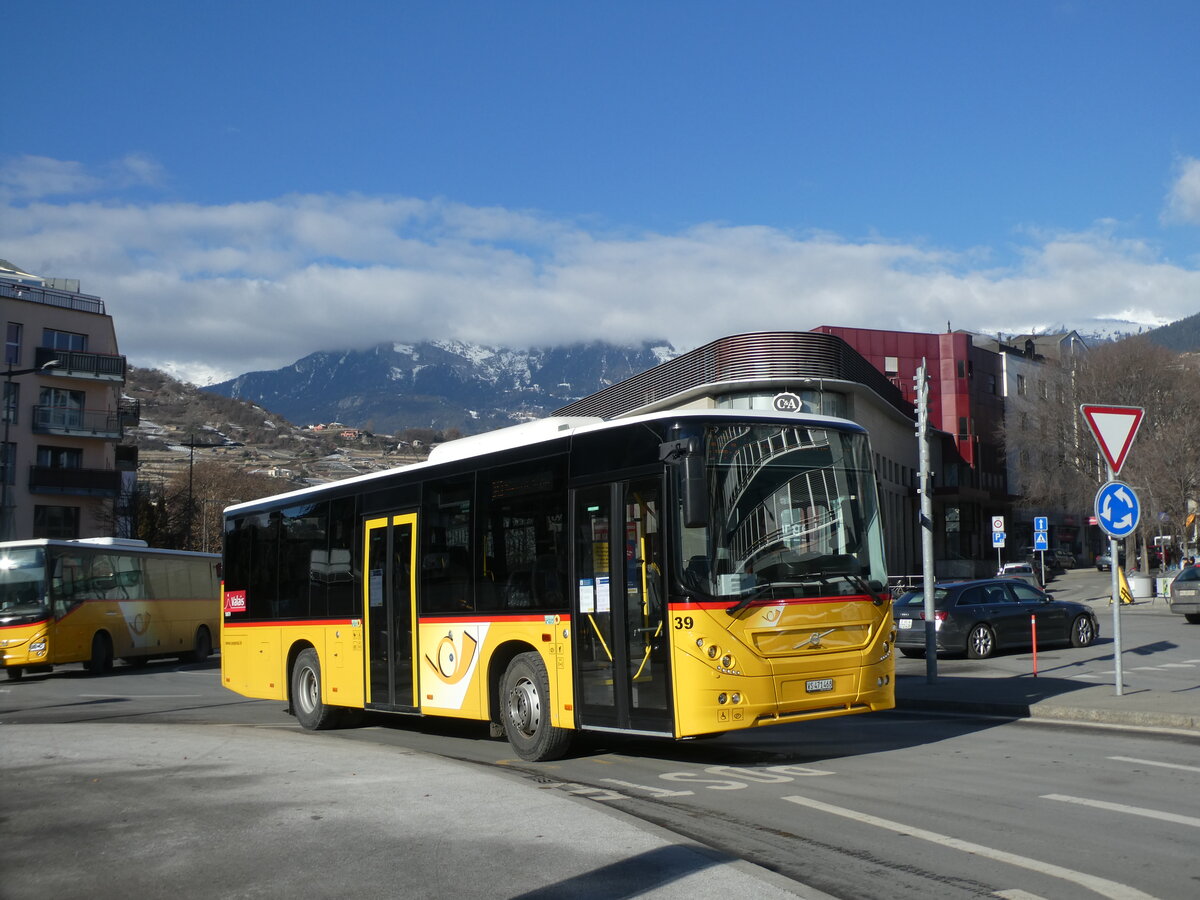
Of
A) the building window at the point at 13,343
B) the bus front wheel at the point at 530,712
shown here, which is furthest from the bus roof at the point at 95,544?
the building window at the point at 13,343

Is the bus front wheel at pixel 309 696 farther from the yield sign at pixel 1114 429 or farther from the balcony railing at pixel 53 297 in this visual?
the balcony railing at pixel 53 297

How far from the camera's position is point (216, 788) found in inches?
384

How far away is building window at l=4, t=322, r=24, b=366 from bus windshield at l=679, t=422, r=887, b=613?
213 feet

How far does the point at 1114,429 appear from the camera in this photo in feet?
48.4

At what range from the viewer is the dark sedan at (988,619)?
75.6 feet

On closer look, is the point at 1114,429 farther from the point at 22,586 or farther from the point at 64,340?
the point at 64,340

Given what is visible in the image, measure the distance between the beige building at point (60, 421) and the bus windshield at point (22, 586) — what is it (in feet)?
130

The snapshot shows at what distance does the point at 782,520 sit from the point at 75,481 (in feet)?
208

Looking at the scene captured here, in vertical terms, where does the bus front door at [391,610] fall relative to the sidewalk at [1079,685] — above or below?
above

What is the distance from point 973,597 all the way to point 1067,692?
797 cm

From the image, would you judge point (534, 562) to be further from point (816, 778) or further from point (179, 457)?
point (179, 457)

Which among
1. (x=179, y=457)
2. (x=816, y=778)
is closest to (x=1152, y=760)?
(x=816, y=778)

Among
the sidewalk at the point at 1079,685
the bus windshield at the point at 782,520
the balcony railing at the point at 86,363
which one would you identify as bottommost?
the sidewalk at the point at 1079,685

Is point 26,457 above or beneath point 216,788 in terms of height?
above
